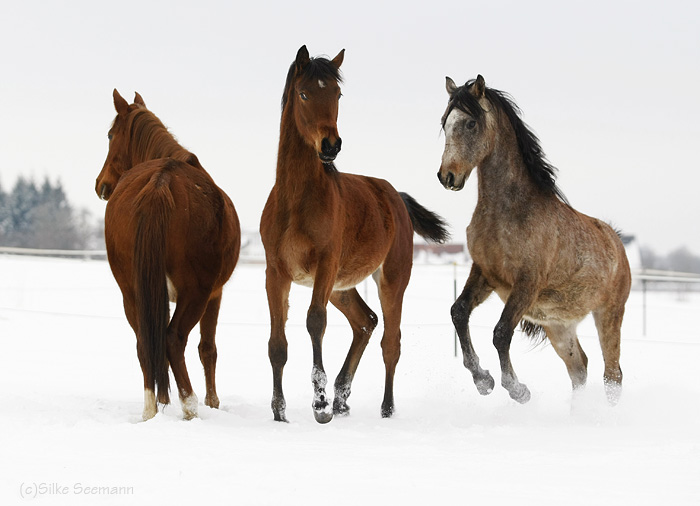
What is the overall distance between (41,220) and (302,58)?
60105 mm

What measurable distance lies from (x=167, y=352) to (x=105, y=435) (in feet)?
3.44

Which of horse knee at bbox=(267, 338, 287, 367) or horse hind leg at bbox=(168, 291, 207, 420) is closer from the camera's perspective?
horse hind leg at bbox=(168, 291, 207, 420)

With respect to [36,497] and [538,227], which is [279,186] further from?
[36,497]

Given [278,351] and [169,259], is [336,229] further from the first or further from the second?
[169,259]

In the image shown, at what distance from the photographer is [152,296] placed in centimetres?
506

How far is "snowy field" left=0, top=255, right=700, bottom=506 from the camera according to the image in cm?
333

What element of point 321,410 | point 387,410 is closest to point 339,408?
point 387,410

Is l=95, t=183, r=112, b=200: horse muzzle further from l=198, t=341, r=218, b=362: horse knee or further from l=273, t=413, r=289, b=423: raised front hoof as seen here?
l=273, t=413, r=289, b=423: raised front hoof

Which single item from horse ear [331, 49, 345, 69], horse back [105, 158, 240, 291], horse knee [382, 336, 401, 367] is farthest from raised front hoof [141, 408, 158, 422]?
horse ear [331, 49, 345, 69]

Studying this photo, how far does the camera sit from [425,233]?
7789mm

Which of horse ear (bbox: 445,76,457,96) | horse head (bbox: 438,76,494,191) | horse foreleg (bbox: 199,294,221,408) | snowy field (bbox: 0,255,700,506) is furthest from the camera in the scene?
horse ear (bbox: 445,76,457,96)

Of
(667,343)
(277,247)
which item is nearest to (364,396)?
(277,247)

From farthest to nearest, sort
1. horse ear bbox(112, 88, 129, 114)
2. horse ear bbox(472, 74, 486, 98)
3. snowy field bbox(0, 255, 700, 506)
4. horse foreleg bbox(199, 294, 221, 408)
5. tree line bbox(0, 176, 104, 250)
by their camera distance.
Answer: tree line bbox(0, 176, 104, 250)
horse ear bbox(112, 88, 129, 114)
horse foreleg bbox(199, 294, 221, 408)
horse ear bbox(472, 74, 486, 98)
snowy field bbox(0, 255, 700, 506)

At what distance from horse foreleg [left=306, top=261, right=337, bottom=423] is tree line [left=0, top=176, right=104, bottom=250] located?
5885cm
